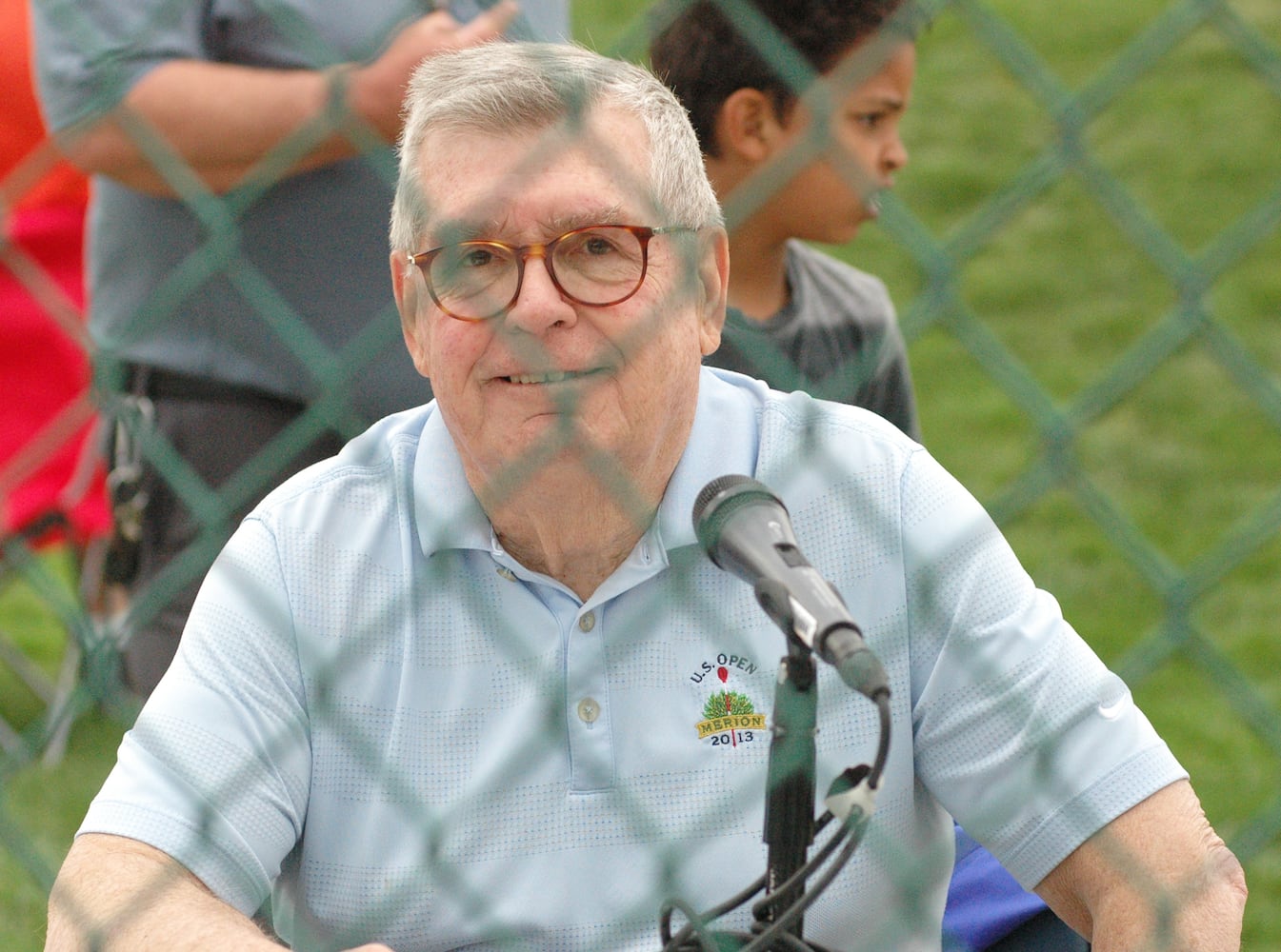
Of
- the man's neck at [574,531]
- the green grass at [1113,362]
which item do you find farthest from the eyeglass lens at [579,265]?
the green grass at [1113,362]

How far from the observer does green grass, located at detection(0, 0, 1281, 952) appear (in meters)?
3.98

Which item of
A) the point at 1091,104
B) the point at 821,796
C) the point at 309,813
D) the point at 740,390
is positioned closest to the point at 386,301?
the point at 740,390

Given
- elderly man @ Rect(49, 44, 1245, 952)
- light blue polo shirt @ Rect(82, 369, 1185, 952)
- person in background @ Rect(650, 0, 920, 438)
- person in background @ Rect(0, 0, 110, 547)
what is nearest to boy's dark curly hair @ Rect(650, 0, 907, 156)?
person in background @ Rect(650, 0, 920, 438)

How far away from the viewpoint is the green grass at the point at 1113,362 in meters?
3.98

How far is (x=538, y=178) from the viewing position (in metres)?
1.94

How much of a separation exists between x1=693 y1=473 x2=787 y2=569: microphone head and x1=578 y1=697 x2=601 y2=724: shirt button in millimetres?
501

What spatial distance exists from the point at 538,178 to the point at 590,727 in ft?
1.99

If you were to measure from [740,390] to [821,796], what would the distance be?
54cm

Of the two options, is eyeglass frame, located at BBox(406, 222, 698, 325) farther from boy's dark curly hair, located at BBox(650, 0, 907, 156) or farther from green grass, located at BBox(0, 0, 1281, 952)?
boy's dark curly hair, located at BBox(650, 0, 907, 156)

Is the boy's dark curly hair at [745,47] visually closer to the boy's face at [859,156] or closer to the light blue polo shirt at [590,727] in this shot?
the boy's face at [859,156]

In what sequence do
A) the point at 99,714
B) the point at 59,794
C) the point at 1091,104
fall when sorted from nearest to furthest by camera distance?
the point at 1091,104 → the point at 59,794 → the point at 99,714

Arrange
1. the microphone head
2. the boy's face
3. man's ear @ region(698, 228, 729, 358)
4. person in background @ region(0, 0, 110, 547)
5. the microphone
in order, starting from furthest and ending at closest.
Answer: person in background @ region(0, 0, 110, 547)
the boy's face
man's ear @ region(698, 228, 729, 358)
the microphone head
the microphone

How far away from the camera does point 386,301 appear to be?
259 cm

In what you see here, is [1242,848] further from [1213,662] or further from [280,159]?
[280,159]
